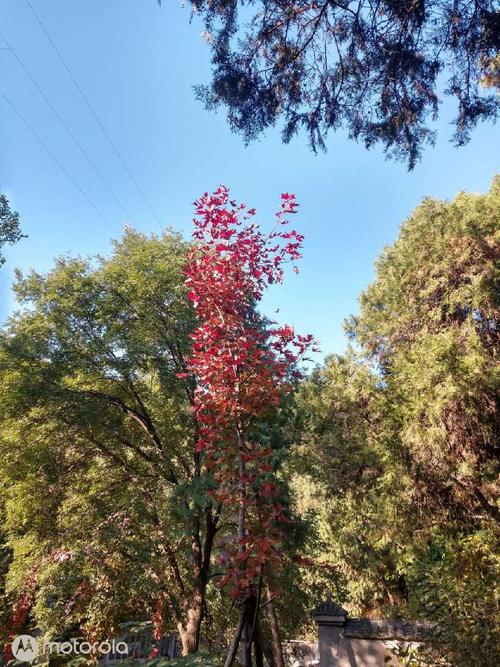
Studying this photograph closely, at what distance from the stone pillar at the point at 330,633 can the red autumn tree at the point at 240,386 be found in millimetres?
4861

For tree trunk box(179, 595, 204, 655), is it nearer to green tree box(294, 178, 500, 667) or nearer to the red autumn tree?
green tree box(294, 178, 500, 667)

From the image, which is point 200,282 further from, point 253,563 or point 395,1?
point 395,1

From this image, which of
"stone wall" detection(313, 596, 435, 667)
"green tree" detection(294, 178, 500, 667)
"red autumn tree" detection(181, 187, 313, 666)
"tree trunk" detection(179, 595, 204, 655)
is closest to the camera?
"red autumn tree" detection(181, 187, 313, 666)

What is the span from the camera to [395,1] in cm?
372

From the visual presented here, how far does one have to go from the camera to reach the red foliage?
97.7 inches

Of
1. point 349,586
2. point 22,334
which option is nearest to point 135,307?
point 22,334

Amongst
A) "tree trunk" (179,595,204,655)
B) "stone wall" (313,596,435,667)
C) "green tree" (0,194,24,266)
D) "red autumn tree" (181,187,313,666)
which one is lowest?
"stone wall" (313,596,435,667)

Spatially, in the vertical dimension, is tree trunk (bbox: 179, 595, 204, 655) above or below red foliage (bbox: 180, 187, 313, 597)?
below

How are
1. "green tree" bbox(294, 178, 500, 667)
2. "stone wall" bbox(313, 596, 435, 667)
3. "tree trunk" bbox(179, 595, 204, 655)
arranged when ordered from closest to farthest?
"stone wall" bbox(313, 596, 435, 667) < "tree trunk" bbox(179, 595, 204, 655) < "green tree" bbox(294, 178, 500, 667)

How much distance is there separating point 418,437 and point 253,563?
817cm

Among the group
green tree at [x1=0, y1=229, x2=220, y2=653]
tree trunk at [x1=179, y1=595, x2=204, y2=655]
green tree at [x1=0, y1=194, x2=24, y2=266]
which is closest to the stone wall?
tree trunk at [x1=179, y1=595, x2=204, y2=655]

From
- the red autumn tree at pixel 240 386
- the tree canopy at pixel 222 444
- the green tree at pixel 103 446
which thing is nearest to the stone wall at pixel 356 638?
the tree canopy at pixel 222 444

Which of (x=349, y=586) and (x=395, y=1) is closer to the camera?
(x=395, y=1)

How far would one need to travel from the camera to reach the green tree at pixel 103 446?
6.77 meters
